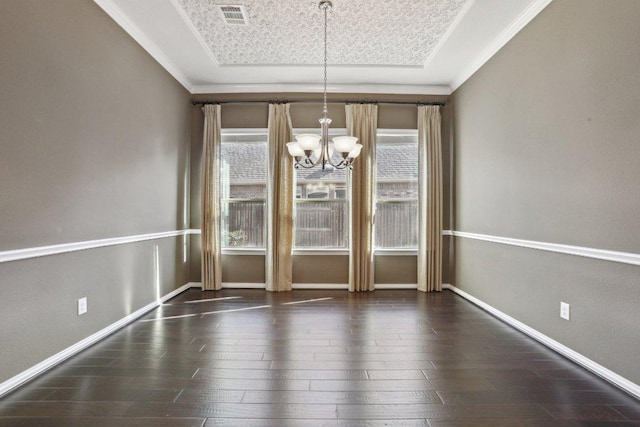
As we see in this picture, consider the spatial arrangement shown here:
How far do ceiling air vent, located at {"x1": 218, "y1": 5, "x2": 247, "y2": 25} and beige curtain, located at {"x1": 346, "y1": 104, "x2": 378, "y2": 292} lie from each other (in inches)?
78.9

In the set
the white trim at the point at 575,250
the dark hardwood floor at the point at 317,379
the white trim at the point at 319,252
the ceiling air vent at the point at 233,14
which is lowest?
the dark hardwood floor at the point at 317,379

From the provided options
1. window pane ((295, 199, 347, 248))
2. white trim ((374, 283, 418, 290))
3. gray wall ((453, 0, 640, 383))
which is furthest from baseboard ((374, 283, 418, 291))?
gray wall ((453, 0, 640, 383))

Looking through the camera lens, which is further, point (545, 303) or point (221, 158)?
point (221, 158)

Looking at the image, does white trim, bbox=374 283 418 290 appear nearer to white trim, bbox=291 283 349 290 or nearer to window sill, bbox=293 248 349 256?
white trim, bbox=291 283 349 290

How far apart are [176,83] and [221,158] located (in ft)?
3.74

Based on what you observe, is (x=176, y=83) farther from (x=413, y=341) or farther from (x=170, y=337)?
(x=413, y=341)

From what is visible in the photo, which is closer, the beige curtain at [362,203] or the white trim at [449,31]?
the white trim at [449,31]

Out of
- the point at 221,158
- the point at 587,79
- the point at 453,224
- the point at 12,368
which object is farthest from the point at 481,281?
the point at 12,368

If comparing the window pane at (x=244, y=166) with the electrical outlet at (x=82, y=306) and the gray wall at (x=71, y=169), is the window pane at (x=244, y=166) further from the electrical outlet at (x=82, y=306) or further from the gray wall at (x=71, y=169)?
the electrical outlet at (x=82, y=306)

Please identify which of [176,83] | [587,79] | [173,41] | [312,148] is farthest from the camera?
[176,83]

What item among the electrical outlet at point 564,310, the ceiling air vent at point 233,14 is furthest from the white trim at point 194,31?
the electrical outlet at point 564,310

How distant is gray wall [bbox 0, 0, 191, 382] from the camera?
88.1 inches

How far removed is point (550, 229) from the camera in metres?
2.97

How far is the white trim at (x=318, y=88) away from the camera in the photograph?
5.11 metres
